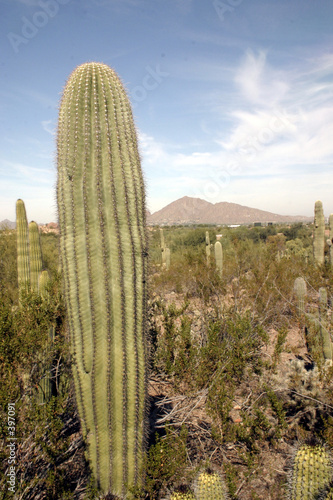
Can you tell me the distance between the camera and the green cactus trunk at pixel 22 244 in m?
5.07

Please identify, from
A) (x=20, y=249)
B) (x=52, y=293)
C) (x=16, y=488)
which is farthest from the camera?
(x=20, y=249)

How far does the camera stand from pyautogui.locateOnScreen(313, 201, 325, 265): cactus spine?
34.2 feet

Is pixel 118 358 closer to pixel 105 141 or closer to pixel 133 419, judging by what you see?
pixel 133 419

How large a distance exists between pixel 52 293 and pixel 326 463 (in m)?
2.93

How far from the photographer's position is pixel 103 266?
246 cm

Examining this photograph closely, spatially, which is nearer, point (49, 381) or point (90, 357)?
point (90, 357)

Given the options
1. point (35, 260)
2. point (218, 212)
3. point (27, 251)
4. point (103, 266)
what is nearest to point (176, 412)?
point (103, 266)

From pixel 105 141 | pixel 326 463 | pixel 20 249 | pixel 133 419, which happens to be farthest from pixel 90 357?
pixel 20 249

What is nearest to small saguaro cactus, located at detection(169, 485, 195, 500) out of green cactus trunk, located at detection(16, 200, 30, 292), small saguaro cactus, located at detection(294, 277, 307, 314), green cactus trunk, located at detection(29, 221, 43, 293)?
green cactus trunk, located at detection(29, 221, 43, 293)

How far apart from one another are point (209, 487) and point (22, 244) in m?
4.34

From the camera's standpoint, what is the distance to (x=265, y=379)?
12.3 ft

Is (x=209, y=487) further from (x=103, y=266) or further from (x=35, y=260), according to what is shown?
(x=35, y=260)

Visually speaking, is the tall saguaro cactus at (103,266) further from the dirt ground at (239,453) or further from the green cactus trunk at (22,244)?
the green cactus trunk at (22,244)

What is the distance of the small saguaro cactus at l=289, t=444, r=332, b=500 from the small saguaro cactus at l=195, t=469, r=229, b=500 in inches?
23.3
